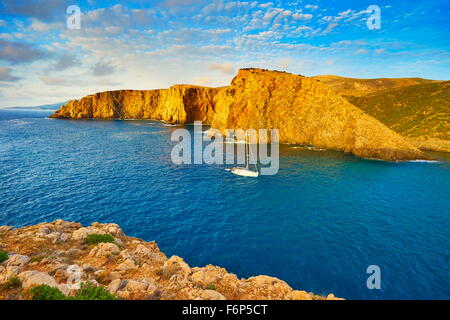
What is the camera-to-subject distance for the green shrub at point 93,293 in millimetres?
9295

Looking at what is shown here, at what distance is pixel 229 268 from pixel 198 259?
3.16 metres

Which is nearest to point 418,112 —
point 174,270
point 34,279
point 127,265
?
point 174,270

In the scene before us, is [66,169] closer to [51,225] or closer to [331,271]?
[51,225]

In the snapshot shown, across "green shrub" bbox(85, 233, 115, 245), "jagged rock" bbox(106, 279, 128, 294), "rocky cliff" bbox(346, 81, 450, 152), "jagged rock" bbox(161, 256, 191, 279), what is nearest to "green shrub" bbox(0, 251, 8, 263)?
"green shrub" bbox(85, 233, 115, 245)

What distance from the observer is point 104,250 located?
1382 cm

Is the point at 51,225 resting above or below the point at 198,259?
above

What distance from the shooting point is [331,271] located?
63.1ft

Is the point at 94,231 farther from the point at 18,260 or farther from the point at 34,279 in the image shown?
the point at 34,279

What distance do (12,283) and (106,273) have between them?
12.0 feet

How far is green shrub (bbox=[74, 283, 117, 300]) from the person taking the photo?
30.5 ft

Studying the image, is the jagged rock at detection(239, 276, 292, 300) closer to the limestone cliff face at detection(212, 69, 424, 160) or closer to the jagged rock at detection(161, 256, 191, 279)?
the jagged rock at detection(161, 256, 191, 279)

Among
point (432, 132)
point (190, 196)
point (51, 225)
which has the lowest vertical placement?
point (190, 196)

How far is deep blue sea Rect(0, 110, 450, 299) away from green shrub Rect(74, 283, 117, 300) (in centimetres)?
1142
